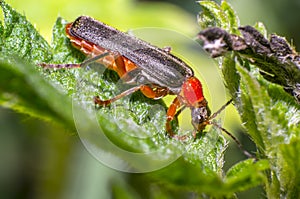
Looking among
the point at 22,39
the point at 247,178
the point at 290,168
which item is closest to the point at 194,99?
the point at 22,39

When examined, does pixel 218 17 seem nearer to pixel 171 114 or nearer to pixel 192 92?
pixel 171 114

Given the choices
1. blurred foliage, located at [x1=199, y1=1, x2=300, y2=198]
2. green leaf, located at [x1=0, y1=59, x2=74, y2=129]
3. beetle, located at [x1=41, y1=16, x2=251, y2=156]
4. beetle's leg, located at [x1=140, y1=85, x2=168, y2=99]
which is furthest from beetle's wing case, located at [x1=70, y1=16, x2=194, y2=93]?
green leaf, located at [x1=0, y1=59, x2=74, y2=129]

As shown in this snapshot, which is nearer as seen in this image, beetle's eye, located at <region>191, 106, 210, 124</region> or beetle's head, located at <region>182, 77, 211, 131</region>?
beetle's eye, located at <region>191, 106, 210, 124</region>

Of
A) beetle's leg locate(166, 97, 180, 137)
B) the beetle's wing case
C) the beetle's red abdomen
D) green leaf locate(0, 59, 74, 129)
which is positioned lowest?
green leaf locate(0, 59, 74, 129)

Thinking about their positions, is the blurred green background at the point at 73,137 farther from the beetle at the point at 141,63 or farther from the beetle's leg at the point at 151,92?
the beetle's leg at the point at 151,92

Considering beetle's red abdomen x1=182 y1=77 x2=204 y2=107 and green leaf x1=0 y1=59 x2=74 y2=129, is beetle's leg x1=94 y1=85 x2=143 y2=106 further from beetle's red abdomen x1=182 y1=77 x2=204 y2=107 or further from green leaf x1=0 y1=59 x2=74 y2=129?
green leaf x1=0 y1=59 x2=74 y2=129

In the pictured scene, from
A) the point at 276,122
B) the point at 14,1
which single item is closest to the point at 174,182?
the point at 276,122
